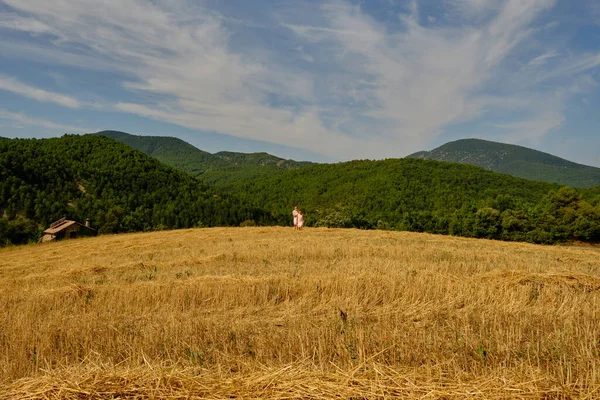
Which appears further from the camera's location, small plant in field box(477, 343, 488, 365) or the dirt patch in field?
the dirt patch in field

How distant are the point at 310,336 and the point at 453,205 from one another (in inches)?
5514

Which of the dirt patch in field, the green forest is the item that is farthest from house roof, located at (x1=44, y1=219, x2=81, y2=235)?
the dirt patch in field

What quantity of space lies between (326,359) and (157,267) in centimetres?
1021

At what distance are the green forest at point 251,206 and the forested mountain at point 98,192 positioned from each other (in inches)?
16.0

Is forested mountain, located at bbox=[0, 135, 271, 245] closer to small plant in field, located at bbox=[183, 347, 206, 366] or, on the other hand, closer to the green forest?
the green forest

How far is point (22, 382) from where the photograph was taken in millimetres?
2881

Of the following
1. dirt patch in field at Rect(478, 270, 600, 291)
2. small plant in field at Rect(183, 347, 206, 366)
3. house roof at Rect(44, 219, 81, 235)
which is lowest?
house roof at Rect(44, 219, 81, 235)

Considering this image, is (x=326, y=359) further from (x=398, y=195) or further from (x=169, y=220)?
(x=398, y=195)

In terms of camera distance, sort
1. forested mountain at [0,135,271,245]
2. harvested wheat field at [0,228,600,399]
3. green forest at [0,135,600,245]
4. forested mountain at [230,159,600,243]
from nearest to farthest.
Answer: harvested wheat field at [0,228,600,399]
forested mountain at [230,159,600,243]
green forest at [0,135,600,245]
forested mountain at [0,135,271,245]

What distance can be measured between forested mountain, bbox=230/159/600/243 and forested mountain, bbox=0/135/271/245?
3981 cm

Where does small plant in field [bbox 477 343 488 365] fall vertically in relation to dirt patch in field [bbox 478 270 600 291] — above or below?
below

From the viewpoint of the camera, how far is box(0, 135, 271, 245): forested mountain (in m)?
98.1

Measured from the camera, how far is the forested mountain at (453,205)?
66438 millimetres

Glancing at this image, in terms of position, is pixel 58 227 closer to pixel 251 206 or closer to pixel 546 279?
pixel 251 206
